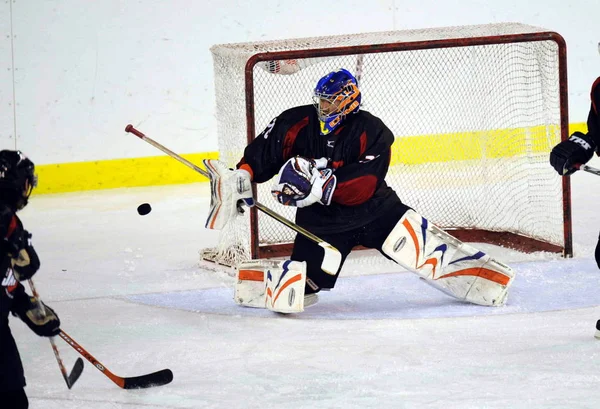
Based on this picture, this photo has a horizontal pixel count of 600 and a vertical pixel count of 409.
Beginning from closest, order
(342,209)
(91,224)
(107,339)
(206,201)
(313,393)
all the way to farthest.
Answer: (313,393) < (107,339) < (342,209) < (91,224) < (206,201)

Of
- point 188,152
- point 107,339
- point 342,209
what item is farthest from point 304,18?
point 107,339

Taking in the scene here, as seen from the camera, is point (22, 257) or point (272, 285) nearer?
point (22, 257)

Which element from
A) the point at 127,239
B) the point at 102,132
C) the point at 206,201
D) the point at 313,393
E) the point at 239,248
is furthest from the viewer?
the point at 102,132

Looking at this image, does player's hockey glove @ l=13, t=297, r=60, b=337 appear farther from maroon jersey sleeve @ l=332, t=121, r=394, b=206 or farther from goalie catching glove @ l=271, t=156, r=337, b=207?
maroon jersey sleeve @ l=332, t=121, r=394, b=206

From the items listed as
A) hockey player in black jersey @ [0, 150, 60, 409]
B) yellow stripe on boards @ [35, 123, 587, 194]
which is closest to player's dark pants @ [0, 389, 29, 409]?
hockey player in black jersey @ [0, 150, 60, 409]

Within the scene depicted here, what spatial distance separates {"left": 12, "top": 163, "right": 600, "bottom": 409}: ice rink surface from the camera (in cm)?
315

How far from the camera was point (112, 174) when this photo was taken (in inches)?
295

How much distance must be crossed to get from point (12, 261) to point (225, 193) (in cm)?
153

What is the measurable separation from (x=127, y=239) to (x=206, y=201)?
1.14 meters

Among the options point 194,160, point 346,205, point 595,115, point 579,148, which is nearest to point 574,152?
point 579,148

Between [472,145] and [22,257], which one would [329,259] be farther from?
[472,145]

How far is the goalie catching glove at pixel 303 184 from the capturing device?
3916 millimetres

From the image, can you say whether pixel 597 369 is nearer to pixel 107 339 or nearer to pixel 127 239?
pixel 107 339

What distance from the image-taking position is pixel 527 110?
266 inches
